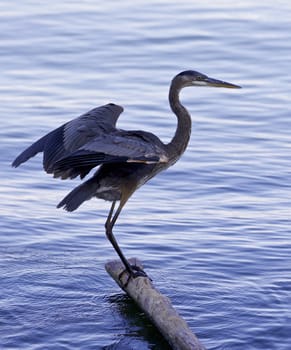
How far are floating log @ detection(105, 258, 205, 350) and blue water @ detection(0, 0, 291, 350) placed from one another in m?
0.29

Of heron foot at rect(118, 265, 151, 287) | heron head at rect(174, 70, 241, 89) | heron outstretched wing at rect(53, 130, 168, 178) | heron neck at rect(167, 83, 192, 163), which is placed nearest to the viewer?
heron outstretched wing at rect(53, 130, 168, 178)

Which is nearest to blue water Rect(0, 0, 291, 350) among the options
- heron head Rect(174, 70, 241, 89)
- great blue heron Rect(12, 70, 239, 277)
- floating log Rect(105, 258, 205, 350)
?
floating log Rect(105, 258, 205, 350)

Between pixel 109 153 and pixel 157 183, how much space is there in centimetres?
390

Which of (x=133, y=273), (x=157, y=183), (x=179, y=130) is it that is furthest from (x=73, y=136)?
(x=157, y=183)

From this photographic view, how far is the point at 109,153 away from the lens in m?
8.73

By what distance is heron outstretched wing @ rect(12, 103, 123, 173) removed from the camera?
9211 millimetres

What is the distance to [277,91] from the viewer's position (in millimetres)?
15312

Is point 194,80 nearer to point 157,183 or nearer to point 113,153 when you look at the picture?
point 113,153

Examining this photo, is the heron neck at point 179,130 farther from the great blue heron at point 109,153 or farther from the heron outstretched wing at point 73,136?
the heron outstretched wing at point 73,136

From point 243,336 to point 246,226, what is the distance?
2.53 meters

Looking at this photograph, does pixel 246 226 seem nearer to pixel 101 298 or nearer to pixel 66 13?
pixel 101 298

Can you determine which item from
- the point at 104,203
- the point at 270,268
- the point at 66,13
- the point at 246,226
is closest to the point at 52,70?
the point at 66,13

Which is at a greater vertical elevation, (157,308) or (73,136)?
(73,136)

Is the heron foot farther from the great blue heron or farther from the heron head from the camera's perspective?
the heron head
